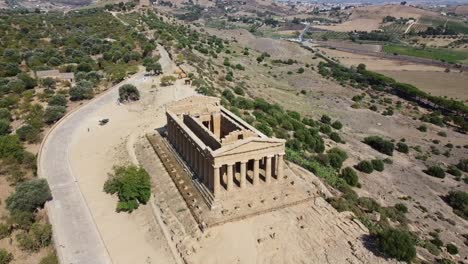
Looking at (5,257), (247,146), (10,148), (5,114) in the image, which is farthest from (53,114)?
(247,146)

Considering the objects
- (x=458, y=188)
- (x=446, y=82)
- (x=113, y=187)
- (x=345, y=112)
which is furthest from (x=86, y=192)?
(x=446, y=82)

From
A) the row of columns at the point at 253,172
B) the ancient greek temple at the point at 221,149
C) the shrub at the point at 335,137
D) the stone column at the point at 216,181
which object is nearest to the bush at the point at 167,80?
the ancient greek temple at the point at 221,149

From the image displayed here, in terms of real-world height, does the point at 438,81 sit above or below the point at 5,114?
below

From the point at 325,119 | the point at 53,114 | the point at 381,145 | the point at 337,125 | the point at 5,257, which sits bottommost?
the point at 337,125

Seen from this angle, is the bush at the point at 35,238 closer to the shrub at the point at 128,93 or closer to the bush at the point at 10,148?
the bush at the point at 10,148

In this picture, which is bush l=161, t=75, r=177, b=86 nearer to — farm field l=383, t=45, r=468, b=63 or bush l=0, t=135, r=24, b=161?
bush l=0, t=135, r=24, b=161

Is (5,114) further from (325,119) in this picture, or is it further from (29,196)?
(325,119)

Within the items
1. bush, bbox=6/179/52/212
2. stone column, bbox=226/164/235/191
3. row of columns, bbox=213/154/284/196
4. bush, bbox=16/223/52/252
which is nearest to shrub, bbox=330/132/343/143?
row of columns, bbox=213/154/284/196
